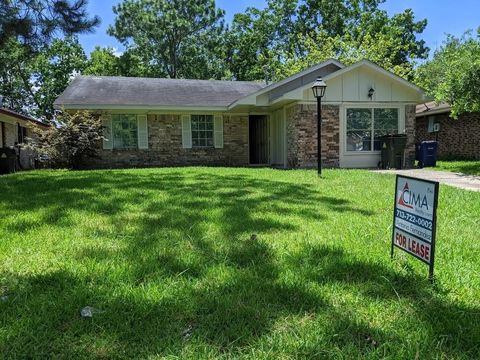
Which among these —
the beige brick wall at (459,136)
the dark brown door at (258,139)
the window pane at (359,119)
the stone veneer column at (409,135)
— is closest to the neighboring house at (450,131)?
the beige brick wall at (459,136)

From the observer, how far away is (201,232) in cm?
419

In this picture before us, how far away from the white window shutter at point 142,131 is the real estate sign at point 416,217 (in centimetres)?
1318

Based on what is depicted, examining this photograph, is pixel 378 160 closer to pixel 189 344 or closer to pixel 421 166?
pixel 421 166

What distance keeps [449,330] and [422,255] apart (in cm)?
63

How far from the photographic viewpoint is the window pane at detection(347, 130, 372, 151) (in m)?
13.7

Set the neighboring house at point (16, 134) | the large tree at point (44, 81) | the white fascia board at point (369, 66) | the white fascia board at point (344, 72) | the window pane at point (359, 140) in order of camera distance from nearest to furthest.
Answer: the white fascia board at point (344, 72)
the white fascia board at point (369, 66)
the window pane at point (359, 140)
the neighboring house at point (16, 134)
the large tree at point (44, 81)

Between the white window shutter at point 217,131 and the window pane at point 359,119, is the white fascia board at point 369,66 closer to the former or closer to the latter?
the window pane at point 359,119

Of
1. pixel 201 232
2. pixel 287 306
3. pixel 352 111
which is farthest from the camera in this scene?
pixel 352 111

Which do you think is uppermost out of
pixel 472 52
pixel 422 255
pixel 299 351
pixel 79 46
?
pixel 79 46

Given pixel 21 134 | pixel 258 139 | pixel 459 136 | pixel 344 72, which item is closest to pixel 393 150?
pixel 344 72

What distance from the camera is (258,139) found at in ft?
58.6

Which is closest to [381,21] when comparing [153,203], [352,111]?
[352,111]

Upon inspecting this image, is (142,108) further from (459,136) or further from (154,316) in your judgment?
(459,136)

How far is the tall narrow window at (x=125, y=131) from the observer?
49.7 feet
